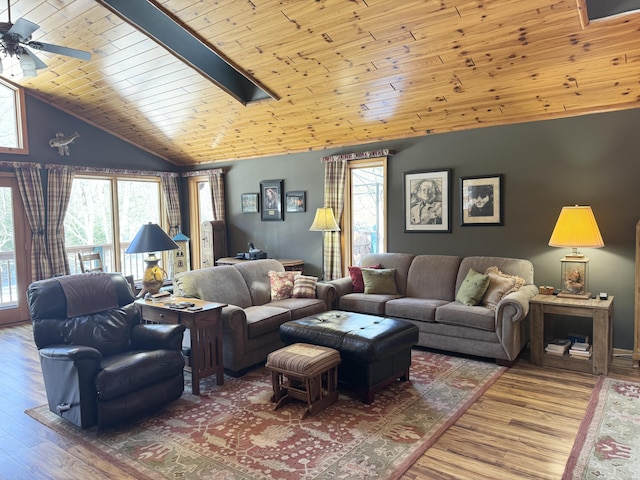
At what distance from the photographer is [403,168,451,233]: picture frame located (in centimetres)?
544

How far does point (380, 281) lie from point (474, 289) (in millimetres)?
1179

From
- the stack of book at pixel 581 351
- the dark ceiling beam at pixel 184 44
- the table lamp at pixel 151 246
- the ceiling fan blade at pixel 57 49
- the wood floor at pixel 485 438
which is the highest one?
the dark ceiling beam at pixel 184 44

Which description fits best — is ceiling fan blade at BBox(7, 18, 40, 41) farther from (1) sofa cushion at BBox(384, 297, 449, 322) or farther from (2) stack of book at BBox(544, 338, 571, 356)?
(2) stack of book at BBox(544, 338, 571, 356)

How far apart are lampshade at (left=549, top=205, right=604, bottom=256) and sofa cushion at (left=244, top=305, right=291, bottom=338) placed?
9.13 ft

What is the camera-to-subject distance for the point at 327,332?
11.9ft

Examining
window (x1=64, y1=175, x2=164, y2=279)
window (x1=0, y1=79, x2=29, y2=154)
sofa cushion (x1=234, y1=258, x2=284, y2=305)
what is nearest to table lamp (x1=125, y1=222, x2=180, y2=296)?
sofa cushion (x1=234, y1=258, x2=284, y2=305)

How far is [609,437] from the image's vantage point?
2.82 metres

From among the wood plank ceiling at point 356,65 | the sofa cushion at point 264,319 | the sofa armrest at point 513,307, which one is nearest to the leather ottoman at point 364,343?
the sofa cushion at point 264,319

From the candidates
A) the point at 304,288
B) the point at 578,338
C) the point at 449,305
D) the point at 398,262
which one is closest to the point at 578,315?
the point at 578,338

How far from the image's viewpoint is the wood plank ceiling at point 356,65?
3635mm

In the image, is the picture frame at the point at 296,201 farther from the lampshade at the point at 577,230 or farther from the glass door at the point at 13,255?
the glass door at the point at 13,255

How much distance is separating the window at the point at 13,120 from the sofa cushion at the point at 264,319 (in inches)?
178

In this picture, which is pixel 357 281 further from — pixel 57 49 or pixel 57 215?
pixel 57 215

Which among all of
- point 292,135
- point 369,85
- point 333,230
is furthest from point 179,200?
point 369,85
